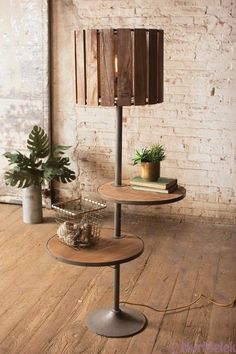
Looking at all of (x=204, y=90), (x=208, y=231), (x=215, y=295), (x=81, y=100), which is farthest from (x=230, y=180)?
(x=81, y=100)

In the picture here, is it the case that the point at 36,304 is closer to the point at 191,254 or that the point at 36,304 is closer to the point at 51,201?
the point at 191,254

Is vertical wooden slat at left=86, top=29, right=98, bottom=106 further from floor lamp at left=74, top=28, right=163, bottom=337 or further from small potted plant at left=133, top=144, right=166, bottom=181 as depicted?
small potted plant at left=133, top=144, right=166, bottom=181

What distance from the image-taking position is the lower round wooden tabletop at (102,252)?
2389 millimetres

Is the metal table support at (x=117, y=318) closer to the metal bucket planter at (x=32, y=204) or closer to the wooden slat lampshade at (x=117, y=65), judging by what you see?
the wooden slat lampshade at (x=117, y=65)

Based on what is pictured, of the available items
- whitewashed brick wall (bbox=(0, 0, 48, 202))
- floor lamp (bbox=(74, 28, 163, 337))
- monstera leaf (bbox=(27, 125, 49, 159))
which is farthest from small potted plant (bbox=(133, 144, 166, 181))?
whitewashed brick wall (bbox=(0, 0, 48, 202))

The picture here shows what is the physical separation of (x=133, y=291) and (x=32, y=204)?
56.9 inches

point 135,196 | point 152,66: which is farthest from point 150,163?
point 152,66

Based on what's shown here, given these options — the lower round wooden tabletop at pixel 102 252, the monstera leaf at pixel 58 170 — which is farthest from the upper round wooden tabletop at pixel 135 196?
the monstera leaf at pixel 58 170

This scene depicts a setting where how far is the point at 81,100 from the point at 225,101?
1970mm

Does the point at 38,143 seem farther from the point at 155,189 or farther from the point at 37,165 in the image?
the point at 155,189

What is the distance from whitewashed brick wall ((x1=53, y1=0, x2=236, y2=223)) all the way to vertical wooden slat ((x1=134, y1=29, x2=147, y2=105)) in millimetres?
1869

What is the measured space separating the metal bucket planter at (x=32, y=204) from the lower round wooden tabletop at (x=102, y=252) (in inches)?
65.7

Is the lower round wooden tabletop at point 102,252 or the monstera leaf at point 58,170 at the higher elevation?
the monstera leaf at point 58,170

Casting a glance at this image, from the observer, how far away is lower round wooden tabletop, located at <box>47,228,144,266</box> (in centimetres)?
239
